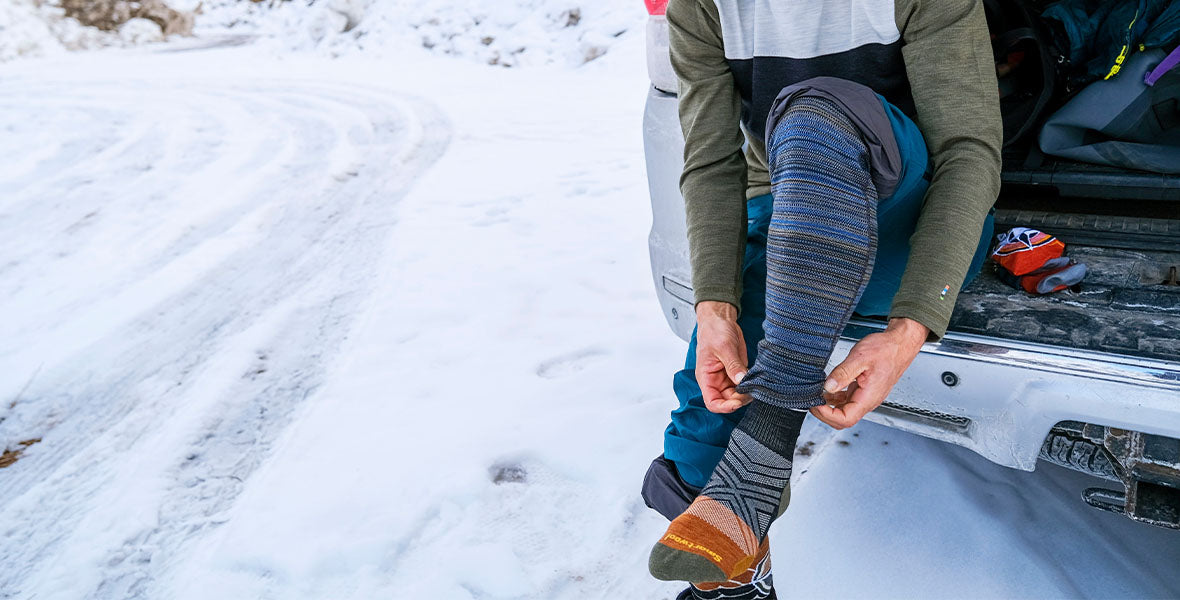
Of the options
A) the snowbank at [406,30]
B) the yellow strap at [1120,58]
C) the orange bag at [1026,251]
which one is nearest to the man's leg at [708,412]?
the orange bag at [1026,251]

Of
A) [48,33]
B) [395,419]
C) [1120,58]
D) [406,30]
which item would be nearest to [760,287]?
[1120,58]

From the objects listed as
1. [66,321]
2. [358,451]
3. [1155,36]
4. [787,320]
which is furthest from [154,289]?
[1155,36]

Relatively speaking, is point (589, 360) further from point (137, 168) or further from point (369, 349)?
point (137, 168)

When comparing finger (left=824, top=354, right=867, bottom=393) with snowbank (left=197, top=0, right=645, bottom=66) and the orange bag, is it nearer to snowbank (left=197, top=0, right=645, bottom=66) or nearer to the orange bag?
the orange bag

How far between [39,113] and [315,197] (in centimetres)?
415

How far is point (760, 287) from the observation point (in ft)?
4.69

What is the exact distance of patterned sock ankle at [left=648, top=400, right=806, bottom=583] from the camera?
114 cm

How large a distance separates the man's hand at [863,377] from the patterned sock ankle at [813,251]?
0.03 meters

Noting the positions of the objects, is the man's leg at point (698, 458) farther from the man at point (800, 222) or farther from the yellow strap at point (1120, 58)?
the yellow strap at point (1120, 58)

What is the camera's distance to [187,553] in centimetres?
172

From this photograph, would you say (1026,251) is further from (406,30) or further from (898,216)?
(406,30)

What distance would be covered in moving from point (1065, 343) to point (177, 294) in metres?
2.90

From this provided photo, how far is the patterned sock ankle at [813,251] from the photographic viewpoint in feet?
3.69

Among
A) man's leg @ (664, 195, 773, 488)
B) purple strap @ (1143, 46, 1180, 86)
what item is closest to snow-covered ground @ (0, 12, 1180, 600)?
man's leg @ (664, 195, 773, 488)
